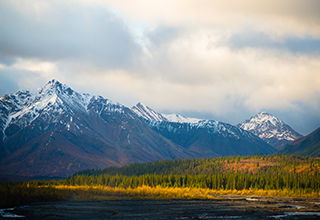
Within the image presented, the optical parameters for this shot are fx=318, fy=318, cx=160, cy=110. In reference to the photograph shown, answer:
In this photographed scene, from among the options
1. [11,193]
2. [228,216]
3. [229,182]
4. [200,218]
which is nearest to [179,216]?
[200,218]

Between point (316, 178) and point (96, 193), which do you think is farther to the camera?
point (316, 178)

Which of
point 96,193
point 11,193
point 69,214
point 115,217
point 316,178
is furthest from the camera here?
point 316,178

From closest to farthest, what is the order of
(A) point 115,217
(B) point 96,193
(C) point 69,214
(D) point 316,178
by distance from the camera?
(A) point 115,217 < (C) point 69,214 < (B) point 96,193 < (D) point 316,178

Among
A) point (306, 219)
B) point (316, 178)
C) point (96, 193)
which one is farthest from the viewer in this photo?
point (316, 178)

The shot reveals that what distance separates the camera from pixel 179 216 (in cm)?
6912

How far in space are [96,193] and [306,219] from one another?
94130mm

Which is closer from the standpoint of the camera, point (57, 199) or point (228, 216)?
point (228, 216)

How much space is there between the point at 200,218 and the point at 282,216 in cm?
1807

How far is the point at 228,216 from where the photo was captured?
69625 mm

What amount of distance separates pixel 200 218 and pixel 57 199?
63684 mm

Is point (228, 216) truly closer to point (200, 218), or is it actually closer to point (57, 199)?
point (200, 218)

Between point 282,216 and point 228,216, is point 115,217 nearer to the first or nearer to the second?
point 228,216

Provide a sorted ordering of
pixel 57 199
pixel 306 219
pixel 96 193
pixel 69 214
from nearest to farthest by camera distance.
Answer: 1. pixel 306 219
2. pixel 69 214
3. pixel 57 199
4. pixel 96 193

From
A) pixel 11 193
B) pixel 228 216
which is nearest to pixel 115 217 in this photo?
pixel 228 216
